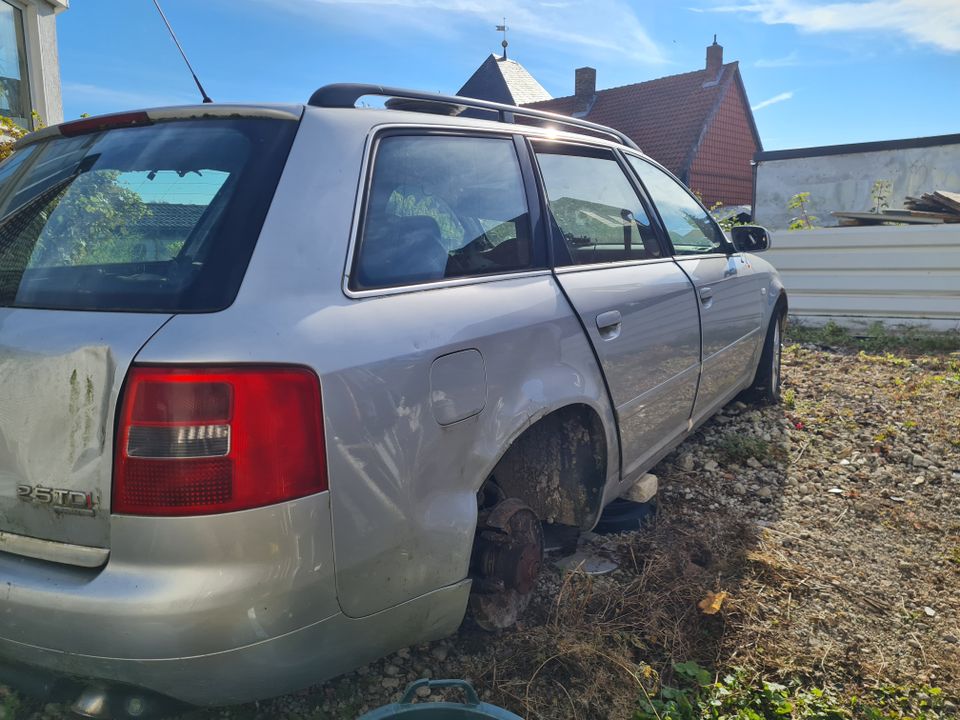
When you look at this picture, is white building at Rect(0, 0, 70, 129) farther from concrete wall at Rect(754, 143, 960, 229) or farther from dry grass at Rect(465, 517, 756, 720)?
concrete wall at Rect(754, 143, 960, 229)

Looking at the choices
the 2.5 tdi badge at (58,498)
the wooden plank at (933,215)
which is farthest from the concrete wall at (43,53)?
the wooden plank at (933,215)

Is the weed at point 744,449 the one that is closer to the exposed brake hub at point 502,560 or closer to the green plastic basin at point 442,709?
the exposed brake hub at point 502,560

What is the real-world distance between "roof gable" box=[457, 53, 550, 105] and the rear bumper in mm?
30018

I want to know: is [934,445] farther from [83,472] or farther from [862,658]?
[83,472]

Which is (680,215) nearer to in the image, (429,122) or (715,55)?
(429,122)

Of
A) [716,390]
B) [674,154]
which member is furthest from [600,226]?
[674,154]

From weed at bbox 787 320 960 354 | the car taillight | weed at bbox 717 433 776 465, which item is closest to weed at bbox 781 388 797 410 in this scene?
weed at bbox 717 433 776 465

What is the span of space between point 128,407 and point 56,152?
116cm

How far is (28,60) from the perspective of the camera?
9109mm

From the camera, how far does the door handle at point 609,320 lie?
2688 mm

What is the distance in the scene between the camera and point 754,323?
4609mm

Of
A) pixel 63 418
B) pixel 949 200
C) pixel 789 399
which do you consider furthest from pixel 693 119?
pixel 63 418

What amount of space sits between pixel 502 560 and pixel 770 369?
3503 mm

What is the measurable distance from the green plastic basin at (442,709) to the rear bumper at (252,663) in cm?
15
